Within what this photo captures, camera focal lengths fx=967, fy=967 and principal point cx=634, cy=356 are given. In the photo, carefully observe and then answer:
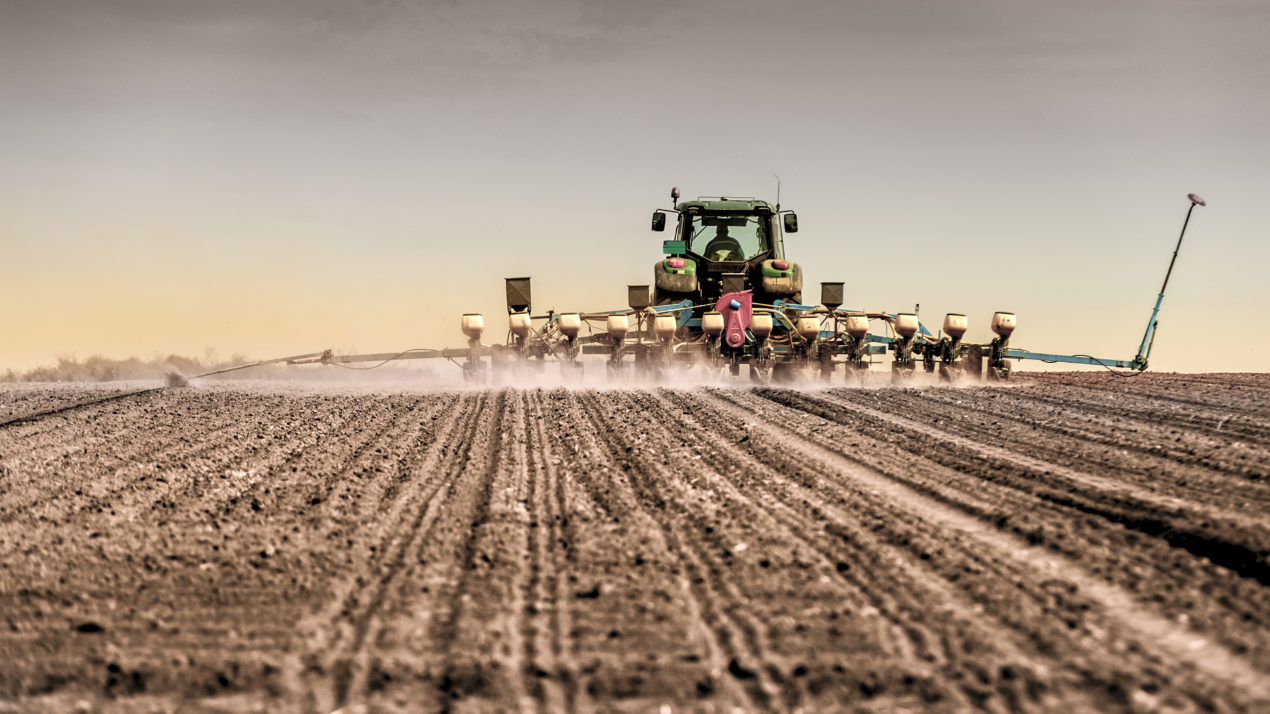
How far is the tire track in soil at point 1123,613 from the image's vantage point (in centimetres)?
330

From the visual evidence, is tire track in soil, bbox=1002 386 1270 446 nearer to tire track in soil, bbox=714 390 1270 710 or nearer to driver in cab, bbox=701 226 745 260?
tire track in soil, bbox=714 390 1270 710

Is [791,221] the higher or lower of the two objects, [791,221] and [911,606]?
the higher

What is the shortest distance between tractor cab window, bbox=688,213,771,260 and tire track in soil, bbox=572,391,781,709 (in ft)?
41.4

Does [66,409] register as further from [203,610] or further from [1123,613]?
[1123,613]

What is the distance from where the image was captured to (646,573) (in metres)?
4.60

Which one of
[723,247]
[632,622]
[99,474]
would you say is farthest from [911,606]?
[723,247]

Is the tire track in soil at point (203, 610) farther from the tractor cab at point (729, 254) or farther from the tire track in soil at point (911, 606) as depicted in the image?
the tractor cab at point (729, 254)

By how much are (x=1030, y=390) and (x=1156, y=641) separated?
474 inches

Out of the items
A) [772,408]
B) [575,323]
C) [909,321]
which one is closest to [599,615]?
[772,408]

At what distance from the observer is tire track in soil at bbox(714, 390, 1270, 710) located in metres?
3.30

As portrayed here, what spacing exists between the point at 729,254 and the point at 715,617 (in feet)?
50.6

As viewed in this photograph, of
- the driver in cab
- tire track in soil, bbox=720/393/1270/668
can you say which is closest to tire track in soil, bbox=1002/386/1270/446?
tire track in soil, bbox=720/393/1270/668

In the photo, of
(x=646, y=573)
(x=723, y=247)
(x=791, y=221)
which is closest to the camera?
(x=646, y=573)

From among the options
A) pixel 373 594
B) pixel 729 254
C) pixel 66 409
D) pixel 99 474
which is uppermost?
pixel 729 254
